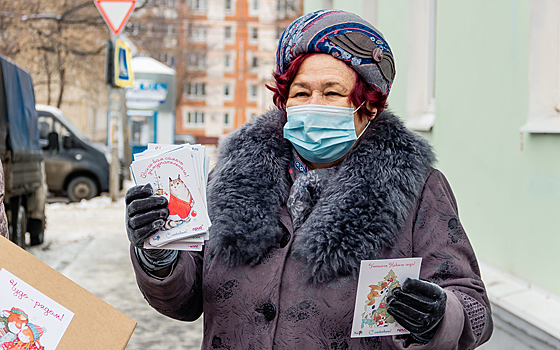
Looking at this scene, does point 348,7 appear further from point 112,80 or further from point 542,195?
point 112,80

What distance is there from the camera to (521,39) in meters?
3.97

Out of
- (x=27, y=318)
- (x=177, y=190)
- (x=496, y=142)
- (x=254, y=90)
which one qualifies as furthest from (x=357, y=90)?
(x=254, y=90)

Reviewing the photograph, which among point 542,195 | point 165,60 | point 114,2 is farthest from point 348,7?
point 165,60

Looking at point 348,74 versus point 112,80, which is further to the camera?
point 112,80

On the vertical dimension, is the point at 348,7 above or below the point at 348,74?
above

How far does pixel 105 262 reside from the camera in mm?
8102

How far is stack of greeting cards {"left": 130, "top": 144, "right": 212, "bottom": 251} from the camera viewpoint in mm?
1742

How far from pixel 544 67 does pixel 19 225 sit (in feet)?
21.0

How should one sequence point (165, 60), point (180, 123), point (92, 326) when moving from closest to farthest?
point (92, 326) < point (165, 60) < point (180, 123)

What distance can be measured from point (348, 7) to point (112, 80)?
6540mm

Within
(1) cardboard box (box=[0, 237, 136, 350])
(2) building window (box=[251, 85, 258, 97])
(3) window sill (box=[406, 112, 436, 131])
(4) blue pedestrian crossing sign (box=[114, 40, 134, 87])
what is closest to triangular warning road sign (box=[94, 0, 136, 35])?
→ (4) blue pedestrian crossing sign (box=[114, 40, 134, 87])

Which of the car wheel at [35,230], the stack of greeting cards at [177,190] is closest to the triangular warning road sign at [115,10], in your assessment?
the car wheel at [35,230]

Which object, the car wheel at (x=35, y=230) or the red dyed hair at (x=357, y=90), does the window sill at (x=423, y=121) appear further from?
the car wheel at (x=35, y=230)

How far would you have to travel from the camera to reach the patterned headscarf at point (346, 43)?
1.99 meters
